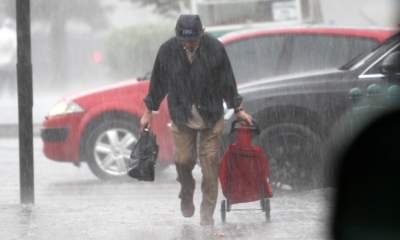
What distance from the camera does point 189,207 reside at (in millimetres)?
5902

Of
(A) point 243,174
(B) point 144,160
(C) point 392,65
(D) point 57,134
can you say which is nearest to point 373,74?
(C) point 392,65

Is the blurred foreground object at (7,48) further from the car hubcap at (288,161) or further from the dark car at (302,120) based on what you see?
the car hubcap at (288,161)

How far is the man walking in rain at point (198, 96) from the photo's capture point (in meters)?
5.66

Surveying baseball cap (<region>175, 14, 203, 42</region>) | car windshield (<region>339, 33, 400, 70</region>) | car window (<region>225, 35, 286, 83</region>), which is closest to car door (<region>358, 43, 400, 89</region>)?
car windshield (<region>339, 33, 400, 70</region>)

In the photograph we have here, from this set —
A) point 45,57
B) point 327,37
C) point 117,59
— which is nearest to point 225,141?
point 327,37

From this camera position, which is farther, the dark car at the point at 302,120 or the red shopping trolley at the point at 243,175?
the dark car at the point at 302,120

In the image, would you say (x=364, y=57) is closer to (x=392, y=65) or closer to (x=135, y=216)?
(x=392, y=65)

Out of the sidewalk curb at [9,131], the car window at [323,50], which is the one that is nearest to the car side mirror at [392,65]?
the car window at [323,50]

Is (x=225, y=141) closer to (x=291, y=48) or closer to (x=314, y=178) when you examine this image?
(x=314, y=178)

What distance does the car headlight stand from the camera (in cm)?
862

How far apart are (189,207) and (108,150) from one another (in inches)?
112

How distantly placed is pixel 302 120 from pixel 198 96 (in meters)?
1.83

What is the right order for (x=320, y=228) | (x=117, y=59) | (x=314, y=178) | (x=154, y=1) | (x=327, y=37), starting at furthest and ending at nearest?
(x=117, y=59)
(x=154, y=1)
(x=327, y=37)
(x=314, y=178)
(x=320, y=228)

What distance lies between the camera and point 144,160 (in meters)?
5.70
